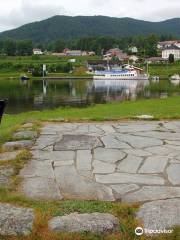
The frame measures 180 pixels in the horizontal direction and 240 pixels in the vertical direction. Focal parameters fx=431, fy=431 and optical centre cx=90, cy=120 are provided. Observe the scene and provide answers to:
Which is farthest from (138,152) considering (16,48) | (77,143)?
(16,48)

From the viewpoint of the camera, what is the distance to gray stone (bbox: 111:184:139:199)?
390 centimetres

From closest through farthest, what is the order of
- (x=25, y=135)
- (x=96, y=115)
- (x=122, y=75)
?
1. (x=25, y=135)
2. (x=96, y=115)
3. (x=122, y=75)

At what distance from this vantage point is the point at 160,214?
3.29m

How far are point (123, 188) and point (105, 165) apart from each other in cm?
83

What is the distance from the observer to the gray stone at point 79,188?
3838 mm

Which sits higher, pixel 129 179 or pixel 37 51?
pixel 37 51

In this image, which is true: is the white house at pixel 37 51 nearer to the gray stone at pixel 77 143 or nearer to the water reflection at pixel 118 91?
the water reflection at pixel 118 91

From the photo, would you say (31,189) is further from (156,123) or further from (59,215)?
(156,123)

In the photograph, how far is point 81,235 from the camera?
9.96 feet

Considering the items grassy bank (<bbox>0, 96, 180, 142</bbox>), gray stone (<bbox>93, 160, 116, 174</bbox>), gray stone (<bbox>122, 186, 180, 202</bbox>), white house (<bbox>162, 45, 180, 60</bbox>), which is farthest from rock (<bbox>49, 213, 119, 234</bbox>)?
white house (<bbox>162, 45, 180, 60</bbox>)

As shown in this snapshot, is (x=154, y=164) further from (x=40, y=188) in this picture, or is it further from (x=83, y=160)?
(x=40, y=188)

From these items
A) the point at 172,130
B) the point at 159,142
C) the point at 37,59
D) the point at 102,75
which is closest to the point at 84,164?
the point at 159,142

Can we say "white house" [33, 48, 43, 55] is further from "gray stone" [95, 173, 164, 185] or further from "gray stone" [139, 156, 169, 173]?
"gray stone" [95, 173, 164, 185]

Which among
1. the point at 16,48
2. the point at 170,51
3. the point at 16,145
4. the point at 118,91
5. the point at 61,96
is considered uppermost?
the point at 16,48
